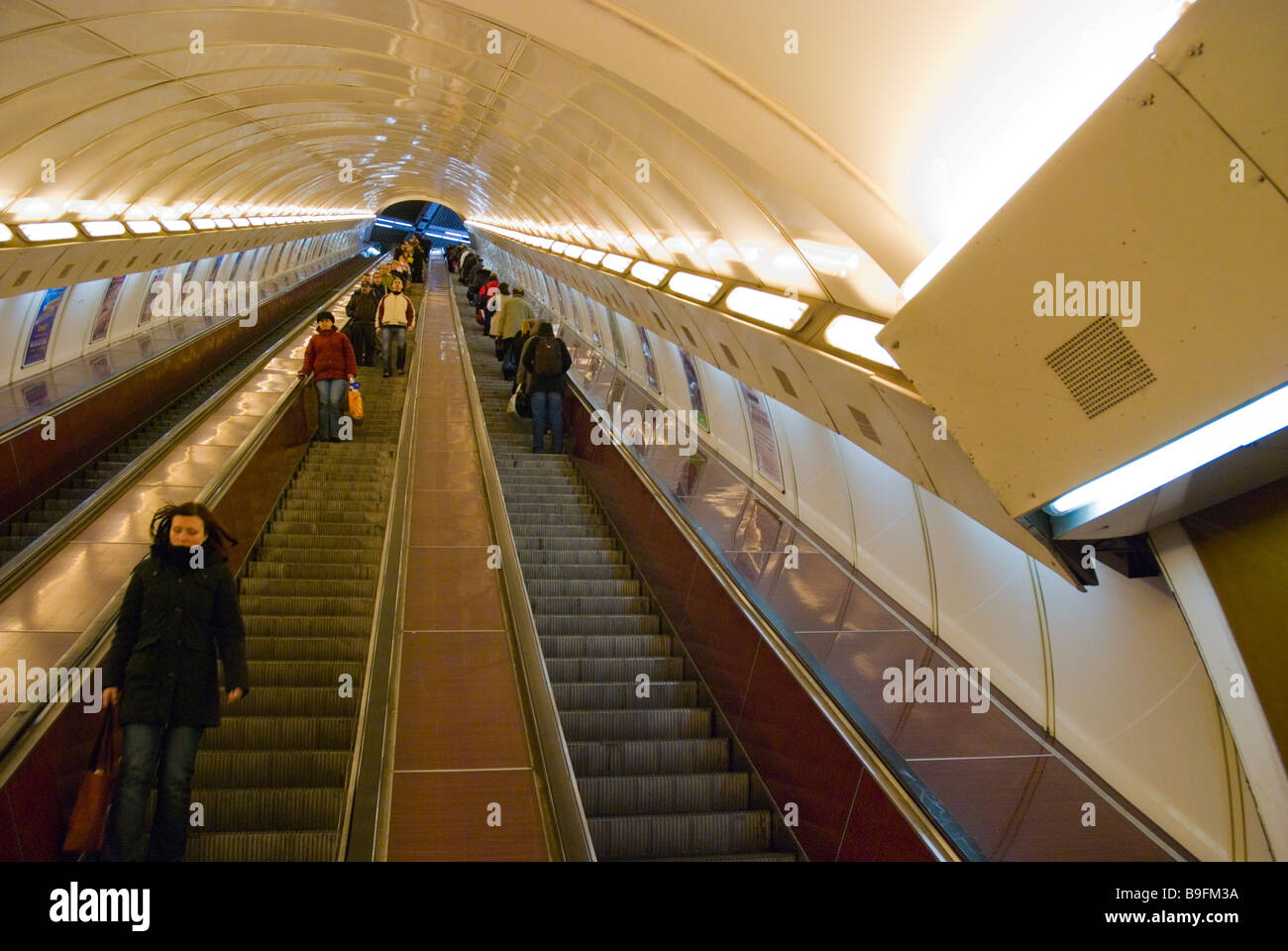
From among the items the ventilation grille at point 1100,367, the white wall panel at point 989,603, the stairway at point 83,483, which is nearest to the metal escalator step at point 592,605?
the white wall panel at point 989,603

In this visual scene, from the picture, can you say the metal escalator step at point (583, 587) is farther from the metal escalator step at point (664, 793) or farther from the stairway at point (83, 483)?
the stairway at point (83, 483)

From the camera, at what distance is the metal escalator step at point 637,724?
7.08 metres

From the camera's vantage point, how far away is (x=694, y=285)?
34.1 feet

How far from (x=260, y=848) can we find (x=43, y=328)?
51.8 feet

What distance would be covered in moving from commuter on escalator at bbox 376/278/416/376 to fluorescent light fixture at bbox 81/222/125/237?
13.1ft

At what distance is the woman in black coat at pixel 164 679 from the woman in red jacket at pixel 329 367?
7.94 m

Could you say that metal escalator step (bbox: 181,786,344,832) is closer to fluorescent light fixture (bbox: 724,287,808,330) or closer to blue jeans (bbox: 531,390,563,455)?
fluorescent light fixture (bbox: 724,287,808,330)

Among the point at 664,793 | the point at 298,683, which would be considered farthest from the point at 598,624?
the point at 298,683

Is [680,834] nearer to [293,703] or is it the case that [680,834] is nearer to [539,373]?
[293,703]

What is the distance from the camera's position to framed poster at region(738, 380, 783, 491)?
14.0m

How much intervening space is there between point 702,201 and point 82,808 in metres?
6.61

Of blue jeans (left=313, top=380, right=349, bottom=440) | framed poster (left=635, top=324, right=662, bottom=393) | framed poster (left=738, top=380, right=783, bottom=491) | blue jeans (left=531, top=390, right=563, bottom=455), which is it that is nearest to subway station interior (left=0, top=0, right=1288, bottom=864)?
blue jeans (left=313, top=380, right=349, bottom=440)

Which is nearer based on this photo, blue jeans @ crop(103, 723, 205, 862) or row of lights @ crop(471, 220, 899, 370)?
blue jeans @ crop(103, 723, 205, 862)

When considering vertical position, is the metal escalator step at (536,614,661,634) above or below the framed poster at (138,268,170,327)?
below
